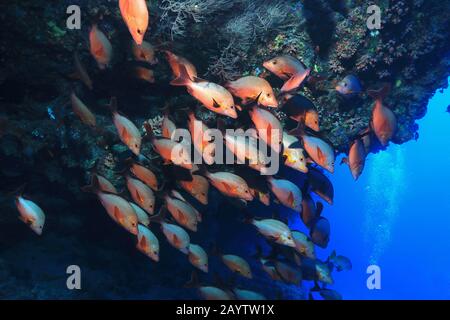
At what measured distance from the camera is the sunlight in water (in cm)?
7056

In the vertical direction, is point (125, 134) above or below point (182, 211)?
above

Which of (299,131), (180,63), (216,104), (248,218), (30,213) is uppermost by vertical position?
(180,63)

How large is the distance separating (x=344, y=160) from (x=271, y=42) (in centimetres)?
223

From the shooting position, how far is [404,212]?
338ft

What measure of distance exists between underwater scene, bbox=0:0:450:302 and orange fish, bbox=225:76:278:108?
0.02m

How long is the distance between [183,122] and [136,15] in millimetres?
2545

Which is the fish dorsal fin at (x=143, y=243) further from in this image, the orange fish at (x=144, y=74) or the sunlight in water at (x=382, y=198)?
the sunlight in water at (x=382, y=198)

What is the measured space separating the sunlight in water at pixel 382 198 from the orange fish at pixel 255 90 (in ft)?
206

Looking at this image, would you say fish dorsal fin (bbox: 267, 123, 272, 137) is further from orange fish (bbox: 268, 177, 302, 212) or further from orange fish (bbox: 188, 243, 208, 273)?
orange fish (bbox: 188, 243, 208, 273)

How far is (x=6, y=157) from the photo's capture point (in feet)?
18.7

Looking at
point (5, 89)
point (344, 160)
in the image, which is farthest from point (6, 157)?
point (344, 160)

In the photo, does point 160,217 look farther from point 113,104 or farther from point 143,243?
point 113,104

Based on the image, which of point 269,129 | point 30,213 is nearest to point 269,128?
point 269,129
